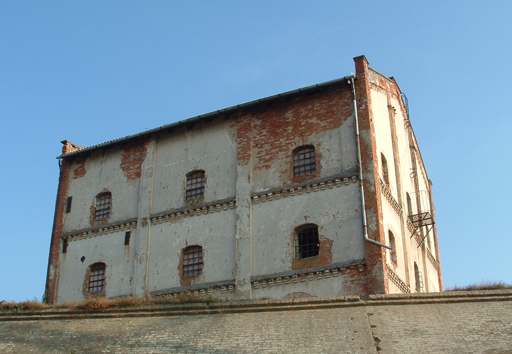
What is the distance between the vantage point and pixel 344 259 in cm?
2633

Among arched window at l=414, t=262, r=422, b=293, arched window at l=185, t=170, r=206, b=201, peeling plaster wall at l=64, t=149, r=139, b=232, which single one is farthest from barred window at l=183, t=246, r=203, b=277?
arched window at l=414, t=262, r=422, b=293

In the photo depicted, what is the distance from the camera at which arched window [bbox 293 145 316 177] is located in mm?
28625

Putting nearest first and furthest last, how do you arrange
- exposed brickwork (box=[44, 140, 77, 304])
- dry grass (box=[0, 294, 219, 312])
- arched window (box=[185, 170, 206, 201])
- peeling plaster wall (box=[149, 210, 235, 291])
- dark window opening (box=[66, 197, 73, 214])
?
dry grass (box=[0, 294, 219, 312])
peeling plaster wall (box=[149, 210, 235, 291])
arched window (box=[185, 170, 206, 201])
exposed brickwork (box=[44, 140, 77, 304])
dark window opening (box=[66, 197, 73, 214])

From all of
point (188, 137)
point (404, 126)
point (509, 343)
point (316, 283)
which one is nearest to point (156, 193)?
point (188, 137)

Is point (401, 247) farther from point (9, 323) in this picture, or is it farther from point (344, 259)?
point (9, 323)

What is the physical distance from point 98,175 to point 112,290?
5.55 metres

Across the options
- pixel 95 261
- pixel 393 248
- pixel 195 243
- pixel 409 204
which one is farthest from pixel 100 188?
pixel 409 204

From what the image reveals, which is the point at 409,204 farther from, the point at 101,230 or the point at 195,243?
the point at 101,230

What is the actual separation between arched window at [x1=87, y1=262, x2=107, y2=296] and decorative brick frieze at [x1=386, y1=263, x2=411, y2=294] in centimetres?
1131

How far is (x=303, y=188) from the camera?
28.2 metres

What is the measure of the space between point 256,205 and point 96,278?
735cm

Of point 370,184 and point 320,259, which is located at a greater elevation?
point 370,184

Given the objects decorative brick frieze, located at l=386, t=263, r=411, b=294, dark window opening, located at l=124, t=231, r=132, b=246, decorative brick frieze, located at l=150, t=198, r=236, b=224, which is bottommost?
Result: decorative brick frieze, located at l=386, t=263, r=411, b=294

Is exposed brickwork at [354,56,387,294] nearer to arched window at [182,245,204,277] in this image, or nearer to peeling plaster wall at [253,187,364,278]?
peeling plaster wall at [253,187,364,278]
